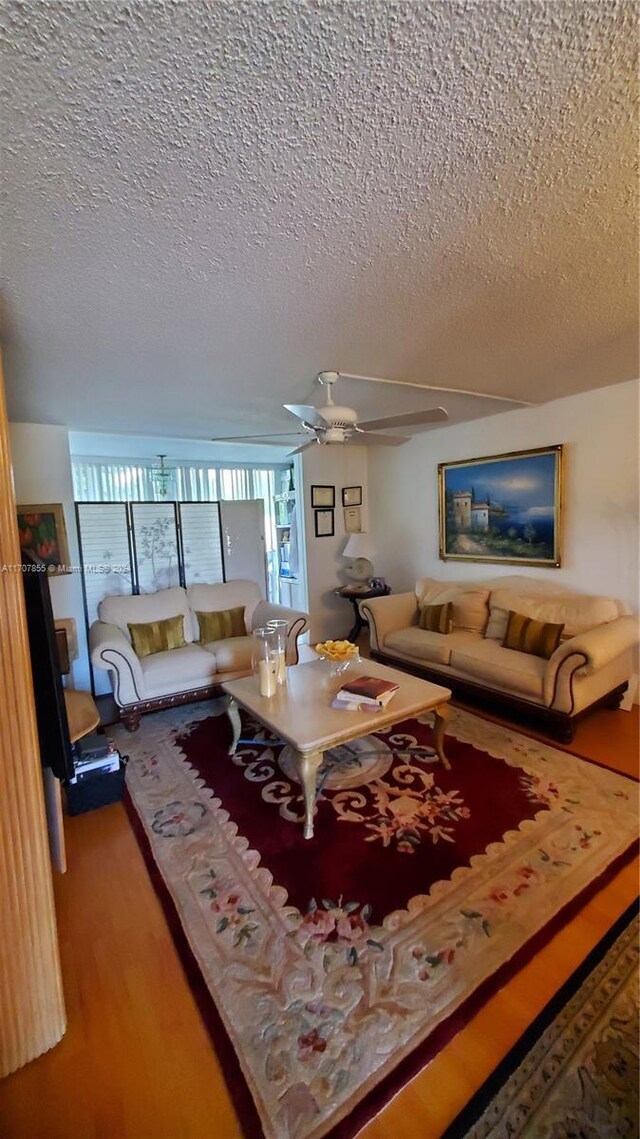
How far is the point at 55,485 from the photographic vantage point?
12.1 ft

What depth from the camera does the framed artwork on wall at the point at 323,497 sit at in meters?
5.03

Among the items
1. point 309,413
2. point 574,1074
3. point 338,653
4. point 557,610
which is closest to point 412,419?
point 309,413

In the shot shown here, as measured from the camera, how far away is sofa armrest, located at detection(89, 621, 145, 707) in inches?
120

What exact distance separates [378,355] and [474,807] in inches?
93.3

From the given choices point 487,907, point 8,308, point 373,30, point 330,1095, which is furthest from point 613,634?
point 8,308

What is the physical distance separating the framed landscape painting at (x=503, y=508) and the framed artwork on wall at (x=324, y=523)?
1.36 m

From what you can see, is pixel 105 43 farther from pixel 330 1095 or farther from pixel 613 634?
pixel 613 634

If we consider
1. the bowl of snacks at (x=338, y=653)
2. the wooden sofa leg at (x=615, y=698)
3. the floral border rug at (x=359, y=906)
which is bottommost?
the floral border rug at (x=359, y=906)

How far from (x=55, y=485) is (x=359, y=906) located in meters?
3.75

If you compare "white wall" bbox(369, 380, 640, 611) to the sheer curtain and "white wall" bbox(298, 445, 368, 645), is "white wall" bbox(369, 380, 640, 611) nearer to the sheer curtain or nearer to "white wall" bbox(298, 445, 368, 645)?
"white wall" bbox(298, 445, 368, 645)

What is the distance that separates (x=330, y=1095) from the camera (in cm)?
109

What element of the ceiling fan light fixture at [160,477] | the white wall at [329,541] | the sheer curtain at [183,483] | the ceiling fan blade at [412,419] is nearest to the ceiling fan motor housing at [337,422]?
the ceiling fan blade at [412,419]

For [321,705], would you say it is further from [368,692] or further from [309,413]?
[309,413]

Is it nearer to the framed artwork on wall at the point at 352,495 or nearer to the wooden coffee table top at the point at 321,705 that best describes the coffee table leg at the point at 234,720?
the wooden coffee table top at the point at 321,705
